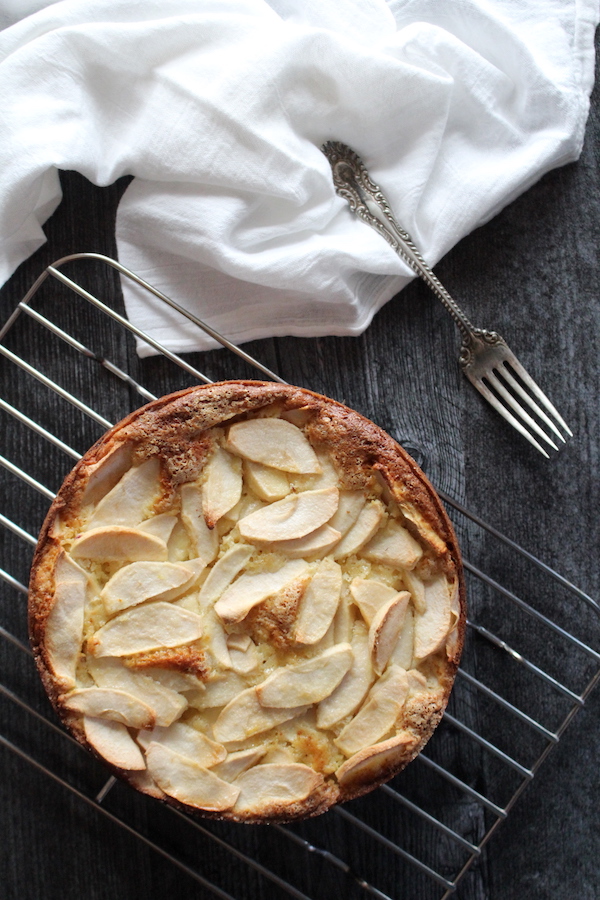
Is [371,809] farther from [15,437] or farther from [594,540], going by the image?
[15,437]

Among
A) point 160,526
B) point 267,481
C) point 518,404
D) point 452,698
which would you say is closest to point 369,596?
point 267,481

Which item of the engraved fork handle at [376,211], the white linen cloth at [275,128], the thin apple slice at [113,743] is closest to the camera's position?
the thin apple slice at [113,743]

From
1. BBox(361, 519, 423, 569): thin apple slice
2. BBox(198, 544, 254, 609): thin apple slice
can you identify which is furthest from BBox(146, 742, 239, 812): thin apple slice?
BBox(361, 519, 423, 569): thin apple slice

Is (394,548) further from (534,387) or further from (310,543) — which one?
(534,387)

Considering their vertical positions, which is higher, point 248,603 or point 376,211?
point 376,211

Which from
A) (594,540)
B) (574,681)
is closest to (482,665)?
(574,681)

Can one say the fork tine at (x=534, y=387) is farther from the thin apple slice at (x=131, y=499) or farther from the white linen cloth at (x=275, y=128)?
the thin apple slice at (x=131, y=499)

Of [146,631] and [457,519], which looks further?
[457,519]

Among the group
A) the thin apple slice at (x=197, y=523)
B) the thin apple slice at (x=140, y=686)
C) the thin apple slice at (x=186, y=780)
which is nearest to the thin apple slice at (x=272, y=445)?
the thin apple slice at (x=197, y=523)
